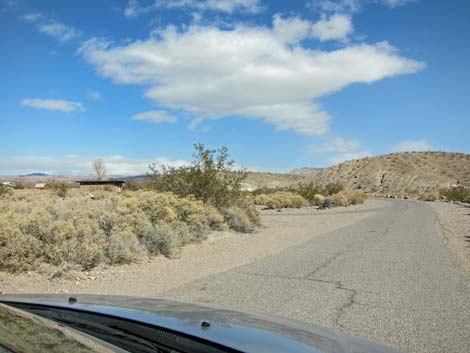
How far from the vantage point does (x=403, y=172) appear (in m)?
117

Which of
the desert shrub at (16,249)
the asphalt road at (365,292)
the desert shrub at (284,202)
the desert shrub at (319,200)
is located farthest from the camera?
the desert shrub at (319,200)

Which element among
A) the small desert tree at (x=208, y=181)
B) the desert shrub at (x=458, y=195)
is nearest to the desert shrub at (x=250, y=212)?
the small desert tree at (x=208, y=181)

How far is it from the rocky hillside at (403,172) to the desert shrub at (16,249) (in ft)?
331

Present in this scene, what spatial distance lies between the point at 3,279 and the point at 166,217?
23.8ft

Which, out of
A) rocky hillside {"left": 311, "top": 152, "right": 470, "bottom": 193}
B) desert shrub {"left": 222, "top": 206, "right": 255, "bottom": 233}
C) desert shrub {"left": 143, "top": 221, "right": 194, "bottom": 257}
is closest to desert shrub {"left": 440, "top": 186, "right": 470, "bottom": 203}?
rocky hillside {"left": 311, "top": 152, "right": 470, "bottom": 193}

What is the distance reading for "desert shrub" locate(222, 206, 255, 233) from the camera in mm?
20281

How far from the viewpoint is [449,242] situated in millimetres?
16391

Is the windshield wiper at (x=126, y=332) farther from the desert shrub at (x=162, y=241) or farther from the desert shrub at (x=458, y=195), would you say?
the desert shrub at (x=458, y=195)

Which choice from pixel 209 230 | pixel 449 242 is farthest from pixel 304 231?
pixel 449 242

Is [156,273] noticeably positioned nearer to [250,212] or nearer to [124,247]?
[124,247]

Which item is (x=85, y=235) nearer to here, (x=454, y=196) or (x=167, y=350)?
(x=167, y=350)

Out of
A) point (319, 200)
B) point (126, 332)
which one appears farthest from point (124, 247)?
point (319, 200)

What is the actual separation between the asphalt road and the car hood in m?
3.11

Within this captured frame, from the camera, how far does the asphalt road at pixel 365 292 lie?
613 centimetres
